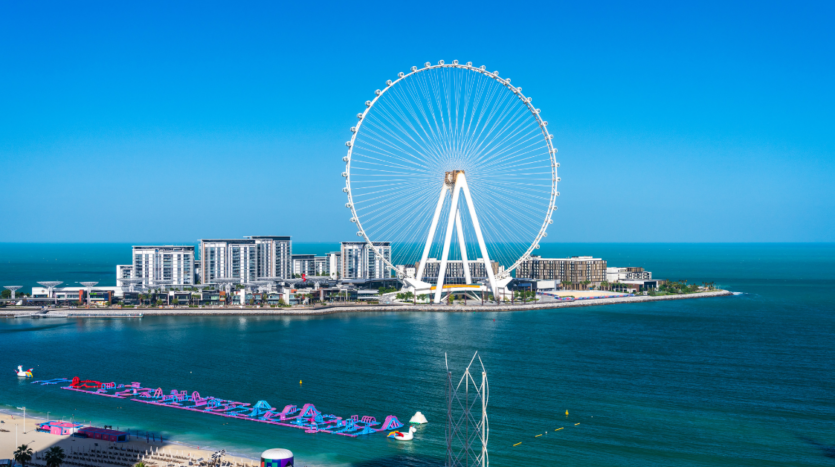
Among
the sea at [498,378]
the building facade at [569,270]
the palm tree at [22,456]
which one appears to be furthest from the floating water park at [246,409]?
the building facade at [569,270]

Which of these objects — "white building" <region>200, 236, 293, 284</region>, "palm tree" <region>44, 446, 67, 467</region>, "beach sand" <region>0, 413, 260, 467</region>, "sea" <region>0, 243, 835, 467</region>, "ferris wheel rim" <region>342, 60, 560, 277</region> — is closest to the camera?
"palm tree" <region>44, 446, 67, 467</region>

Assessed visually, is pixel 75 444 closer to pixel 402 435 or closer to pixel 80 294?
pixel 402 435

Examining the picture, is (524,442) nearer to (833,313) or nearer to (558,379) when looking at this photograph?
(558,379)

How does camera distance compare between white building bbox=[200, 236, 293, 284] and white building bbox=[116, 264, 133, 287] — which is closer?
white building bbox=[116, 264, 133, 287]

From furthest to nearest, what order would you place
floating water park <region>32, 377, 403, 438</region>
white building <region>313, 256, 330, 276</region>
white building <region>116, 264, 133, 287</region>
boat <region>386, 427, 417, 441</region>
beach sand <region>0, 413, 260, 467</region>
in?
white building <region>313, 256, 330, 276</region>
white building <region>116, 264, 133, 287</region>
floating water park <region>32, 377, 403, 438</region>
boat <region>386, 427, 417, 441</region>
beach sand <region>0, 413, 260, 467</region>

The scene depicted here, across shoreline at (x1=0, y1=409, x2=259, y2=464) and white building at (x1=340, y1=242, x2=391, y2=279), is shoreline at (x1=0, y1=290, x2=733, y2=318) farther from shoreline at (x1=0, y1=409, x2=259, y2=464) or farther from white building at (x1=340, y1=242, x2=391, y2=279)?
shoreline at (x1=0, y1=409, x2=259, y2=464)

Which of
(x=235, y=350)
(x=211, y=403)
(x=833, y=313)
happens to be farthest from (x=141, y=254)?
(x=833, y=313)

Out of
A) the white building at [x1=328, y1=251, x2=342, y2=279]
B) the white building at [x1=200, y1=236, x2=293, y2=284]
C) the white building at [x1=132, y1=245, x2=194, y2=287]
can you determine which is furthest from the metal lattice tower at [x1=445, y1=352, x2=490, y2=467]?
the white building at [x1=328, y1=251, x2=342, y2=279]

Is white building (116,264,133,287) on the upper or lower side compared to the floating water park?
upper
